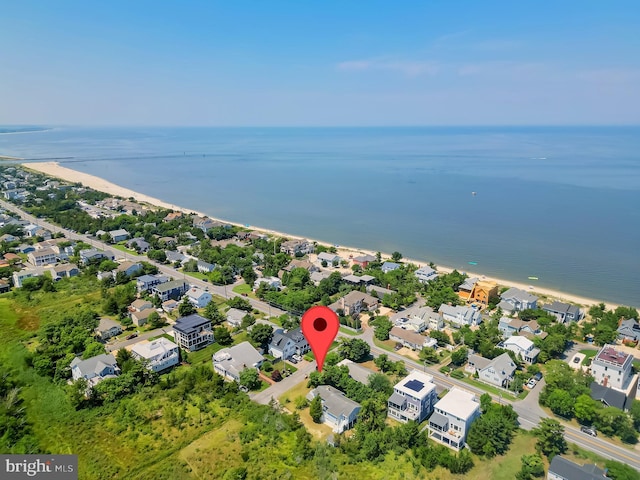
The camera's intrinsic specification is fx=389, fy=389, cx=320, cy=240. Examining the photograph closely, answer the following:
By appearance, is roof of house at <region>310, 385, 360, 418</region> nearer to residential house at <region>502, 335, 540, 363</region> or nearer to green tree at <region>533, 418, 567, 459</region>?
green tree at <region>533, 418, 567, 459</region>

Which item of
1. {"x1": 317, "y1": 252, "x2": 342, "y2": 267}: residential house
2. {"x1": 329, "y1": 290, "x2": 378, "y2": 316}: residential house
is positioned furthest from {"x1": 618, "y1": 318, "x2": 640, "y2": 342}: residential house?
{"x1": 317, "y1": 252, "x2": 342, "y2": 267}: residential house

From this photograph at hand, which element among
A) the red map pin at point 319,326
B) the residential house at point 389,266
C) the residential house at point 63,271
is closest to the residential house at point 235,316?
the red map pin at point 319,326

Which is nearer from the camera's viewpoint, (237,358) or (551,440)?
(551,440)

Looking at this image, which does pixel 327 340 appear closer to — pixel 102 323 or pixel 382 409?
pixel 382 409

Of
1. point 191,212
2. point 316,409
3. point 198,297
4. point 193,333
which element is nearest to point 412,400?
point 316,409

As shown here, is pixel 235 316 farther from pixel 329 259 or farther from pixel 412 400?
pixel 329 259
